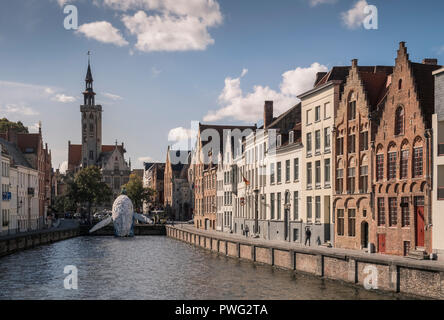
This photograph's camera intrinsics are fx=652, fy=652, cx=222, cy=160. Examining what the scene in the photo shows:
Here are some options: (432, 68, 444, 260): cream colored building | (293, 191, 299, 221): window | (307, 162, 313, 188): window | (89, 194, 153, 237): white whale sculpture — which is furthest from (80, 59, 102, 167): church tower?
(432, 68, 444, 260): cream colored building

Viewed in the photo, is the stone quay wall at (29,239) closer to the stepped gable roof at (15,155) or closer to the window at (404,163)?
the stepped gable roof at (15,155)

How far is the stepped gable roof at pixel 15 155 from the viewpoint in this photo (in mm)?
80375

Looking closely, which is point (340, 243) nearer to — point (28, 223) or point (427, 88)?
point (427, 88)

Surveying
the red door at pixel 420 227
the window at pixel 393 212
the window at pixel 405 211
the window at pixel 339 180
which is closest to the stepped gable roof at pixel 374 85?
the window at pixel 339 180

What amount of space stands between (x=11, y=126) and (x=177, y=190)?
44.7 meters

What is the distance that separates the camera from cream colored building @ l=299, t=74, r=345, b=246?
49531 millimetres

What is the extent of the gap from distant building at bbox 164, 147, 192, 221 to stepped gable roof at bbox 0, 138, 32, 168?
47465 mm

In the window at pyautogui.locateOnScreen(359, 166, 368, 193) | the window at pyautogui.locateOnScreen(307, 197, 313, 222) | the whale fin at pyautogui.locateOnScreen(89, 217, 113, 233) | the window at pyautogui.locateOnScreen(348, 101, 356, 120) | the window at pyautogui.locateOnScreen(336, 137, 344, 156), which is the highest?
the window at pyautogui.locateOnScreen(348, 101, 356, 120)

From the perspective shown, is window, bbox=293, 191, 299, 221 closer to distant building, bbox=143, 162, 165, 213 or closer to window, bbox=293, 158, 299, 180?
window, bbox=293, 158, 299, 180

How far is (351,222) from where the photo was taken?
151 ft

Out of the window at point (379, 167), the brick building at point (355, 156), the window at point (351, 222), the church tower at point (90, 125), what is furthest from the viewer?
the church tower at point (90, 125)

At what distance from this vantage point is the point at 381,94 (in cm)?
4538

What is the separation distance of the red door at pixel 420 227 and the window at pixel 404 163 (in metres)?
2.56
